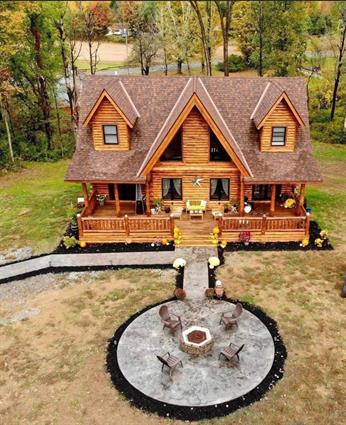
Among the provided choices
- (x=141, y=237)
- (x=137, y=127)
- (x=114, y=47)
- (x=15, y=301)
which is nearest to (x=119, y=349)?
(x=15, y=301)

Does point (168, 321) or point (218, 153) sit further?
point (218, 153)

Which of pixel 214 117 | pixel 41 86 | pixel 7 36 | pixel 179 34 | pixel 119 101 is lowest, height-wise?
pixel 214 117

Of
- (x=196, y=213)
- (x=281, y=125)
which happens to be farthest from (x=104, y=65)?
(x=281, y=125)

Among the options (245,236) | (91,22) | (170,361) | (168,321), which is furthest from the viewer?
(91,22)

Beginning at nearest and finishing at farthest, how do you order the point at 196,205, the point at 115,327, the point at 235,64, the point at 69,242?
the point at 115,327
the point at 69,242
the point at 196,205
the point at 235,64

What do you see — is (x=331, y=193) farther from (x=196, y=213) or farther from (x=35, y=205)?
(x=35, y=205)

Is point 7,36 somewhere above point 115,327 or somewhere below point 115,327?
above
